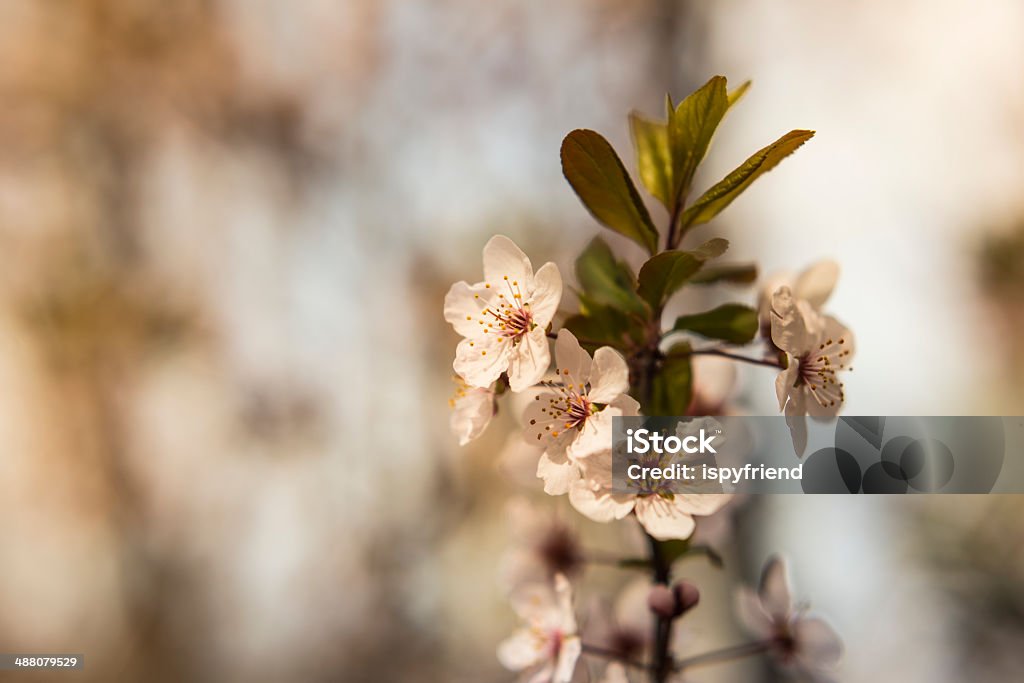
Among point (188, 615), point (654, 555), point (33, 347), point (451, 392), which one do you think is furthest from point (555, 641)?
point (33, 347)

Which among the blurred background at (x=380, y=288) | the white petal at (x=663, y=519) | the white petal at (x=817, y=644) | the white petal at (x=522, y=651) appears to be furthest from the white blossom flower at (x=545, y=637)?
the blurred background at (x=380, y=288)

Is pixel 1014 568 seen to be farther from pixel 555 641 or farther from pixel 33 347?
pixel 33 347

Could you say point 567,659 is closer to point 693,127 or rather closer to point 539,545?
point 539,545

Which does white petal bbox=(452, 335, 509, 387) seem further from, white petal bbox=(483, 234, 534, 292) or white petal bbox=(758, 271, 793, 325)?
white petal bbox=(758, 271, 793, 325)

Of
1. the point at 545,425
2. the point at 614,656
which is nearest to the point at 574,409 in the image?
the point at 545,425

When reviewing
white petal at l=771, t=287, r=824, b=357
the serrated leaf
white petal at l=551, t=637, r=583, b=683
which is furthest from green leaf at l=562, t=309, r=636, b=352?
white petal at l=551, t=637, r=583, b=683
